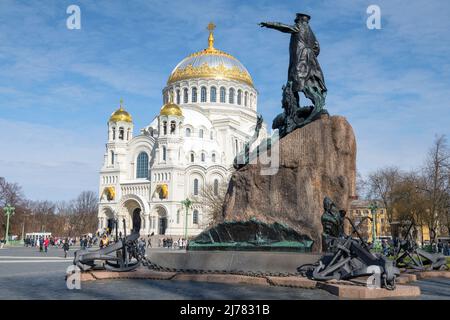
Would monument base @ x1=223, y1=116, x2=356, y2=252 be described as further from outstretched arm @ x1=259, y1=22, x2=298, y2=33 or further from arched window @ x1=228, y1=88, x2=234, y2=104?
arched window @ x1=228, y1=88, x2=234, y2=104

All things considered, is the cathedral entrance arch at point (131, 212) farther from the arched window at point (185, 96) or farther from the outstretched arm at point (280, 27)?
the outstretched arm at point (280, 27)

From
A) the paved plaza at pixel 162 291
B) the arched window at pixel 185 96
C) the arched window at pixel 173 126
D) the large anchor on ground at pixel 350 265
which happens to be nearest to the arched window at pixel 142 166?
the arched window at pixel 173 126

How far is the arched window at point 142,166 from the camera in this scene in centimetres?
7000

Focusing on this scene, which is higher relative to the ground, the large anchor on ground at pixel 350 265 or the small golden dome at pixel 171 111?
the small golden dome at pixel 171 111

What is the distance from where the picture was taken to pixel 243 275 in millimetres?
9680

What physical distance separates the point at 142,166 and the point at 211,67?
17648 millimetres

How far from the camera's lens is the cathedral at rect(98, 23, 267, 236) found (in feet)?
212

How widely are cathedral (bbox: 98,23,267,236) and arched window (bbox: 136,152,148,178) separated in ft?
0.44

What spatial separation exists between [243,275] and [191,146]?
59.0m

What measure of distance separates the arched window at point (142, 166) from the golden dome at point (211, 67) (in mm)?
13514

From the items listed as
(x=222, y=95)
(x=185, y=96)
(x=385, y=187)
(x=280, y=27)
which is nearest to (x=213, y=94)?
(x=222, y=95)
